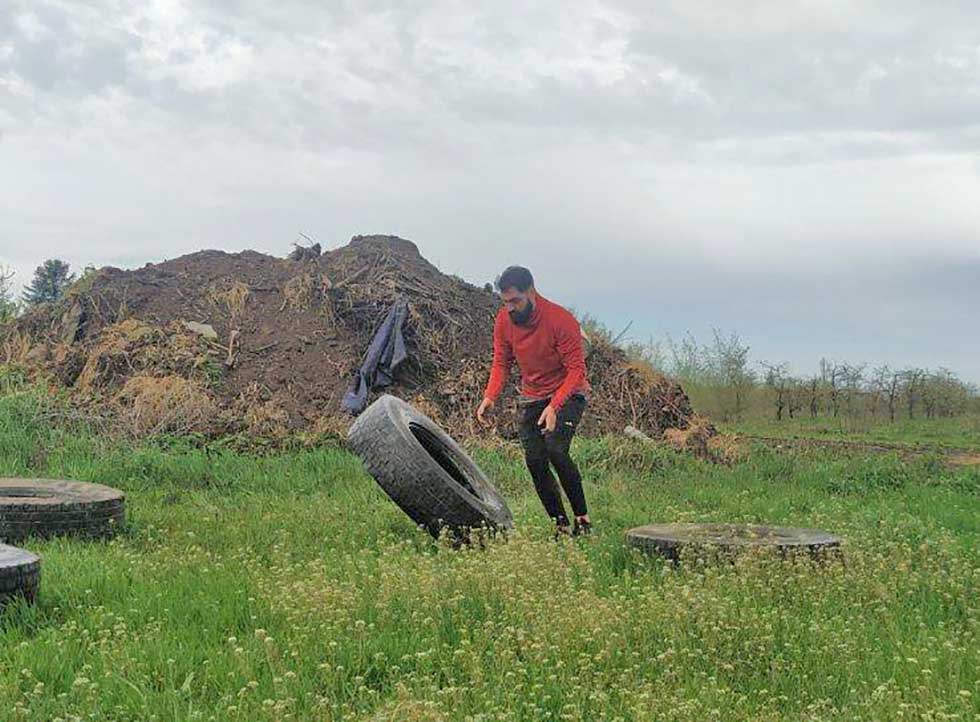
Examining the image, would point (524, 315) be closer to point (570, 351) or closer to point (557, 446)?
point (570, 351)

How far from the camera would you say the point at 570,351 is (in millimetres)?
8664

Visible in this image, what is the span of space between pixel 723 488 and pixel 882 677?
792cm

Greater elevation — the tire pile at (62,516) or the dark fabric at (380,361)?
the dark fabric at (380,361)

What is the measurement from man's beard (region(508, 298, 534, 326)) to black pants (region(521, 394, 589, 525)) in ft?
2.24

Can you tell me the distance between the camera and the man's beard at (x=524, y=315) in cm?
876

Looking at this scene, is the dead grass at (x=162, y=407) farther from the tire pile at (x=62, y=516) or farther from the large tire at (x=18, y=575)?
the large tire at (x=18, y=575)

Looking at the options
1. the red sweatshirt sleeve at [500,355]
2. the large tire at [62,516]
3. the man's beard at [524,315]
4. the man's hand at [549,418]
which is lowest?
the large tire at [62,516]

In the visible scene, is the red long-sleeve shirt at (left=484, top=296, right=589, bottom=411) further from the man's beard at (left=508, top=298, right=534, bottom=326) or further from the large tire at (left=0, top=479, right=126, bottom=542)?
the large tire at (left=0, top=479, right=126, bottom=542)

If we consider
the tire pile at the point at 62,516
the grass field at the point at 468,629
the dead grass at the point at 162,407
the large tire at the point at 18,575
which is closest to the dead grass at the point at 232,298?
the dead grass at the point at 162,407

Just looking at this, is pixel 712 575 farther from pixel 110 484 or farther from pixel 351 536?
pixel 110 484

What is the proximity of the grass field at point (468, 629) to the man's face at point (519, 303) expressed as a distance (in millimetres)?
1815

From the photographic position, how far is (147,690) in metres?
4.53

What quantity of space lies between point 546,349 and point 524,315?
340 mm

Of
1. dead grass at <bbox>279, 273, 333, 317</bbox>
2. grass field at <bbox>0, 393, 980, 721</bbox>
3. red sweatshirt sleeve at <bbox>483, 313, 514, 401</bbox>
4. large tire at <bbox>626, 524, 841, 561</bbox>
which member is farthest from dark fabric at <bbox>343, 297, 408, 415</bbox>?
large tire at <bbox>626, 524, 841, 561</bbox>
